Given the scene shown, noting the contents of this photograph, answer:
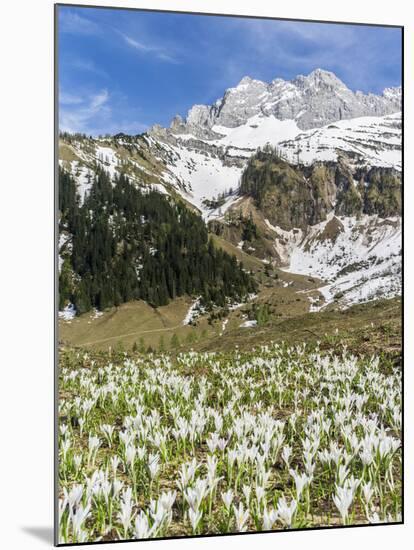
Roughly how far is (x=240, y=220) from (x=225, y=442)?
1.30 meters

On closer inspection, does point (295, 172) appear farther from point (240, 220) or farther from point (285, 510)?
point (285, 510)

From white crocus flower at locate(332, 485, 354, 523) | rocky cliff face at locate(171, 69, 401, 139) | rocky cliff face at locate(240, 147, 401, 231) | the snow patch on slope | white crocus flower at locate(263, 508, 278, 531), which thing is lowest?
white crocus flower at locate(263, 508, 278, 531)

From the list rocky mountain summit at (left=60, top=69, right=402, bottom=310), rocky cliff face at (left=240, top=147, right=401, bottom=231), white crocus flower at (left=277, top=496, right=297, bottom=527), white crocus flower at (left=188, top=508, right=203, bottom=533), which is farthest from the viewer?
rocky cliff face at (left=240, top=147, right=401, bottom=231)

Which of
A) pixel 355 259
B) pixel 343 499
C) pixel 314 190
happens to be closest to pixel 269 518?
pixel 343 499

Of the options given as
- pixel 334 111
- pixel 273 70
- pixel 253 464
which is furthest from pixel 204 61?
pixel 253 464

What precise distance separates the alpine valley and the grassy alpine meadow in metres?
0.22

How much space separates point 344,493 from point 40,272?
2080 mm

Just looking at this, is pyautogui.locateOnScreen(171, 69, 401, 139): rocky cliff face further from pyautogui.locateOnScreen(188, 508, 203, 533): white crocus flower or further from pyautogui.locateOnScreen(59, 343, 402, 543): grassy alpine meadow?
pyautogui.locateOnScreen(188, 508, 203, 533): white crocus flower

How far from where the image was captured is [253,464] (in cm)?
489

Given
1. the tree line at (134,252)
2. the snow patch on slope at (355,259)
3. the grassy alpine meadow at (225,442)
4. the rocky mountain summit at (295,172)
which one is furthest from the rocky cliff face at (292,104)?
the grassy alpine meadow at (225,442)

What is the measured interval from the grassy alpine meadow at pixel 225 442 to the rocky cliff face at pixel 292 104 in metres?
1.35

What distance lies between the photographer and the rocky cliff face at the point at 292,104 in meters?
5.04

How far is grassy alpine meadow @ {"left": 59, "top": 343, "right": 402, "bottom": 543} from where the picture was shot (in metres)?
4.63

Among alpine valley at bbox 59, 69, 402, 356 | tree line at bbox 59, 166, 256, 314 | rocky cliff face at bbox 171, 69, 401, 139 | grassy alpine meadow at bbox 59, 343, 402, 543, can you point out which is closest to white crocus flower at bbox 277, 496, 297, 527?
grassy alpine meadow at bbox 59, 343, 402, 543
